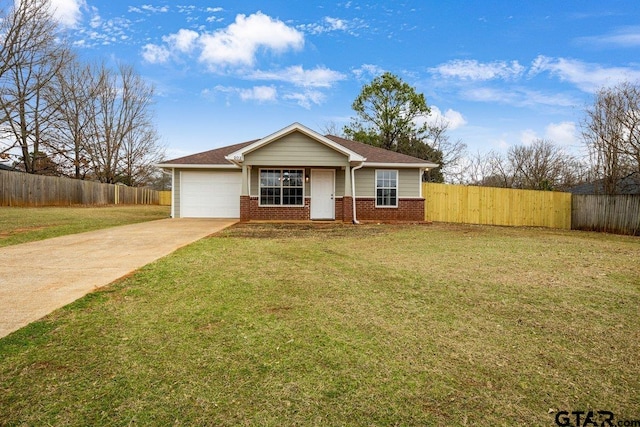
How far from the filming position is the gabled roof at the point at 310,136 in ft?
44.8

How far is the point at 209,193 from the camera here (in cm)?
1590

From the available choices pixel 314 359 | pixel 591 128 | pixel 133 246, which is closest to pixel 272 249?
pixel 133 246

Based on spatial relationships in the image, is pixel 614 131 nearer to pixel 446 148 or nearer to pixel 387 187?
pixel 387 187

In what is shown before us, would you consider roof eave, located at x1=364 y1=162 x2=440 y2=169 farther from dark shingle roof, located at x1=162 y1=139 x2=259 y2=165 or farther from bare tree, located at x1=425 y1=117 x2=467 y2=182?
bare tree, located at x1=425 y1=117 x2=467 y2=182

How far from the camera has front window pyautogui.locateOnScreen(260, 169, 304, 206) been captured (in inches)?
585

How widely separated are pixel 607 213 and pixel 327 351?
1793cm

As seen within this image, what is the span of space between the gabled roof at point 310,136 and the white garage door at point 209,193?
0.56 m

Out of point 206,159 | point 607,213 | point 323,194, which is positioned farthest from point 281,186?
point 607,213

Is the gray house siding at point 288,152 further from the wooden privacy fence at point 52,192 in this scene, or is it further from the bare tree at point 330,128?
the bare tree at point 330,128

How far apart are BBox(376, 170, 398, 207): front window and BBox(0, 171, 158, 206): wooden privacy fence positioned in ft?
64.3

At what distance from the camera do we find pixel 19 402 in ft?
6.98

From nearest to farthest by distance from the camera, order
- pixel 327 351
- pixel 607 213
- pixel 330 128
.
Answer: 1. pixel 327 351
2. pixel 607 213
3. pixel 330 128

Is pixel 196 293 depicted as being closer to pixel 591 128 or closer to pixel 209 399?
pixel 209 399

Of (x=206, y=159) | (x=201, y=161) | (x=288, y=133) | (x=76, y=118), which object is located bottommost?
(x=201, y=161)
